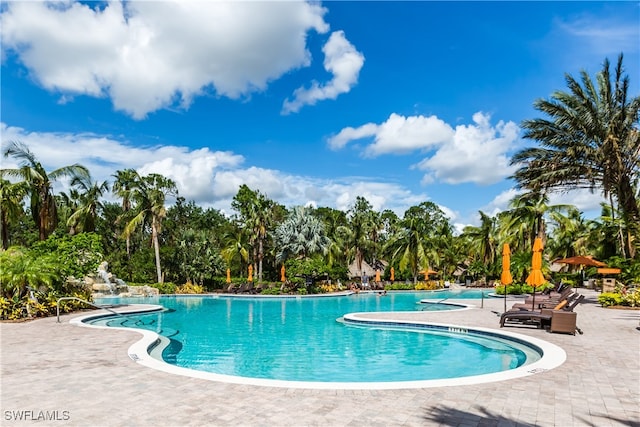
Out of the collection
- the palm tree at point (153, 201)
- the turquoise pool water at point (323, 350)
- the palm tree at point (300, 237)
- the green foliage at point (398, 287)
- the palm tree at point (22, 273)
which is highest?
the palm tree at point (153, 201)

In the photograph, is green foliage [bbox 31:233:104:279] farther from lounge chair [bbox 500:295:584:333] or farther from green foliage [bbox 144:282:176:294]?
lounge chair [bbox 500:295:584:333]

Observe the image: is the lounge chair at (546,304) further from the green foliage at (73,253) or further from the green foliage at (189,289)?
the green foliage at (189,289)

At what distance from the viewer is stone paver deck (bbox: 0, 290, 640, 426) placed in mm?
5152

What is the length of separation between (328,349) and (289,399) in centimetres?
634

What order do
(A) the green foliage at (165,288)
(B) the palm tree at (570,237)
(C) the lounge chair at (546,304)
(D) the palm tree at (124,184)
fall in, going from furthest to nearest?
(D) the palm tree at (124,184) < (B) the palm tree at (570,237) < (A) the green foliage at (165,288) < (C) the lounge chair at (546,304)

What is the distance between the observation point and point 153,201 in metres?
34.3

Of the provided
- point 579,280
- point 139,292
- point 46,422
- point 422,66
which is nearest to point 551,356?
point 46,422

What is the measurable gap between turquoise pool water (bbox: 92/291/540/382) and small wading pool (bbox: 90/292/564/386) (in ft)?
0.07

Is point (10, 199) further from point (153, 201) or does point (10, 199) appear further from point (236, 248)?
point (236, 248)

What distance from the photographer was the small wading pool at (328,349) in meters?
9.54

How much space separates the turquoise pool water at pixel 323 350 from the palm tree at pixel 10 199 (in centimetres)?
931

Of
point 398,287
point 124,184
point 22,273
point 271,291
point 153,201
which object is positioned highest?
point 124,184

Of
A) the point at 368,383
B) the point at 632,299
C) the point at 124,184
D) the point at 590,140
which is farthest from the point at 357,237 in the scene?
the point at 368,383

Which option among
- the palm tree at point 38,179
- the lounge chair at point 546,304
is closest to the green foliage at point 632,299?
the lounge chair at point 546,304
